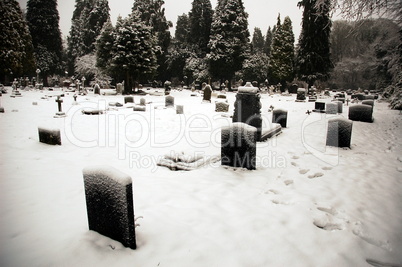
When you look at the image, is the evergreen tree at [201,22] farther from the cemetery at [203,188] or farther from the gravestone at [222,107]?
the cemetery at [203,188]

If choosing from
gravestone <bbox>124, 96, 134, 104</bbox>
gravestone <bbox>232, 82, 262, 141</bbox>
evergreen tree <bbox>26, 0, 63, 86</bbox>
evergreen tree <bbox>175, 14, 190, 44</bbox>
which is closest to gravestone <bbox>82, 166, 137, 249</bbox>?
gravestone <bbox>232, 82, 262, 141</bbox>

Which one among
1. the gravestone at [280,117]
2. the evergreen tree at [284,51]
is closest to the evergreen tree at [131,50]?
the gravestone at [280,117]

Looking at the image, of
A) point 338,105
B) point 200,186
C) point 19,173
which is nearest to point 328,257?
point 200,186

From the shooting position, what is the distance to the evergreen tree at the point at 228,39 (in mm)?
36562

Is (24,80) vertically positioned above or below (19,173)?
above

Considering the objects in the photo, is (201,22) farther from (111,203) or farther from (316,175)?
(111,203)

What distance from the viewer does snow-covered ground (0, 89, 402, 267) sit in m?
2.77

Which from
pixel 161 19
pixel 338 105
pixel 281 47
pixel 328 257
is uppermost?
pixel 161 19

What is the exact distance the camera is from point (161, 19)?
40562mm

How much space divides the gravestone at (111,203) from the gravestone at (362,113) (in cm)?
1387

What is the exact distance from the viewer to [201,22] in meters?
41.1

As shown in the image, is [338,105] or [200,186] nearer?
[200,186]

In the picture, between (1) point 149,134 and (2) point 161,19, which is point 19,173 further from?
(2) point 161,19

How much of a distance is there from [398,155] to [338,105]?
360 inches
